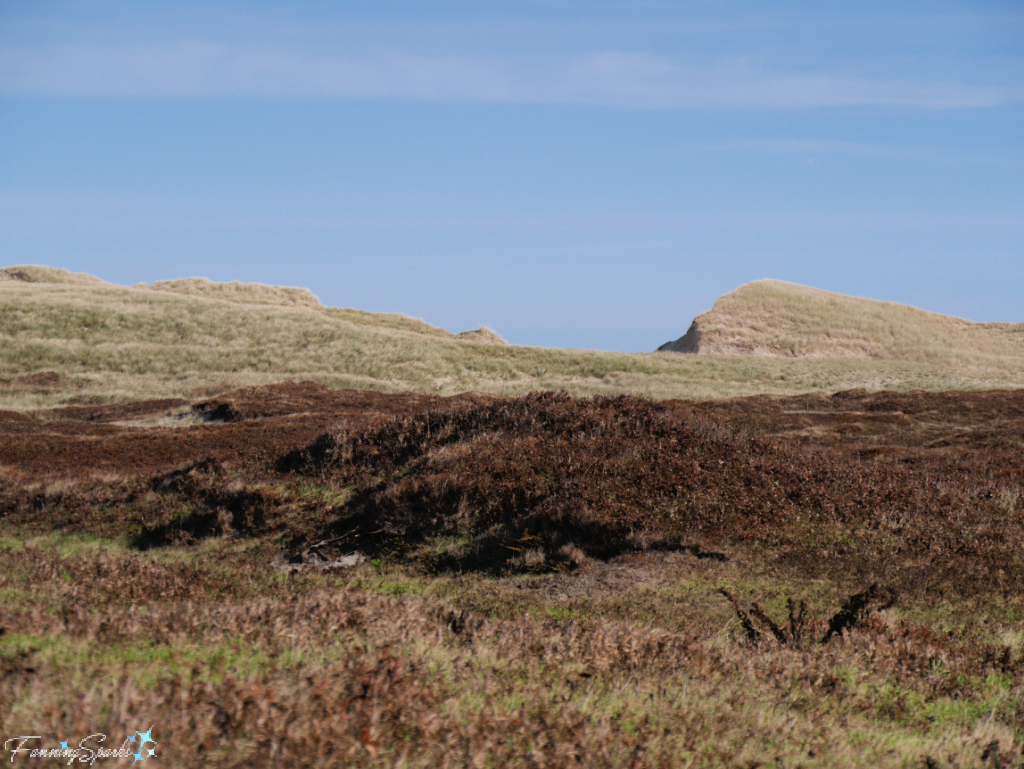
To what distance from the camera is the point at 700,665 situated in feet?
18.6

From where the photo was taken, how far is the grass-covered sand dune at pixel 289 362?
47.7m

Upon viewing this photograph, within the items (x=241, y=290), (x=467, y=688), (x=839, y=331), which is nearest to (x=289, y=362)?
(x=467, y=688)

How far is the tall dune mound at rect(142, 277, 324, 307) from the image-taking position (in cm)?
10075

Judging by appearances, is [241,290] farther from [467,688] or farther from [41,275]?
[467,688]

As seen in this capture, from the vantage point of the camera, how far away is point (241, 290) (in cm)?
10612

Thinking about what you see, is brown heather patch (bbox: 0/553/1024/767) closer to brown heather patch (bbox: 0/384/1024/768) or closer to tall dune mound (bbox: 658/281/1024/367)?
brown heather patch (bbox: 0/384/1024/768)

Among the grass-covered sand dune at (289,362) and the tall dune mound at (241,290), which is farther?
the tall dune mound at (241,290)

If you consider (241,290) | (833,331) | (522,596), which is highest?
(241,290)

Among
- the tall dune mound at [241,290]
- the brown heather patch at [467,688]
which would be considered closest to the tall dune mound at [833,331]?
the tall dune mound at [241,290]

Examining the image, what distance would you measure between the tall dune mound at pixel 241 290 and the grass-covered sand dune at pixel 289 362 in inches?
1013

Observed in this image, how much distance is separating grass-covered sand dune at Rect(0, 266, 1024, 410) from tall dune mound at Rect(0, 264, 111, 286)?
147 feet

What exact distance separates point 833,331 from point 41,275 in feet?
375

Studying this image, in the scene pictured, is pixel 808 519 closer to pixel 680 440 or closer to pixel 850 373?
pixel 680 440

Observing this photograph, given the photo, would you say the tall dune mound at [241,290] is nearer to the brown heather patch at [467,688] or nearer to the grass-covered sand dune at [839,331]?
the grass-covered sand dune at [839,331]
